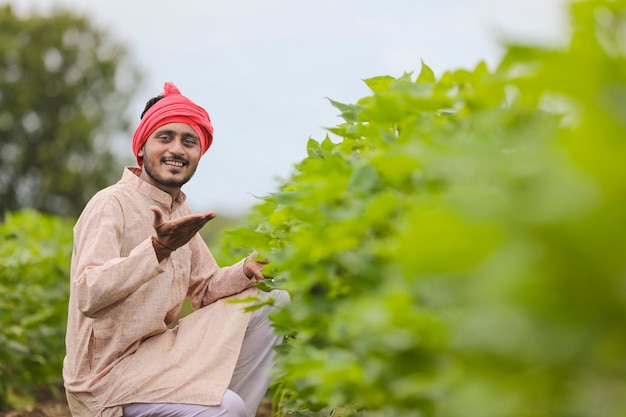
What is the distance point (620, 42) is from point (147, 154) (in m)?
2.75

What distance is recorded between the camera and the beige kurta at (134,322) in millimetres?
2883

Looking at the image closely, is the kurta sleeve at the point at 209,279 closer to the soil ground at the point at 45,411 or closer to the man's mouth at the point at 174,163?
the man's mouth at the point at 174,163

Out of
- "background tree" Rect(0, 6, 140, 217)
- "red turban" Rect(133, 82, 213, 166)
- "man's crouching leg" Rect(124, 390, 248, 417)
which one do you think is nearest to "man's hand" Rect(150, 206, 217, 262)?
"man's crouching leg" Rect(124, 390, 248, 417)

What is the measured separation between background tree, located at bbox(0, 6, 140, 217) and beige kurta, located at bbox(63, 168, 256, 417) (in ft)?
98.9

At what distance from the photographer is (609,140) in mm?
793

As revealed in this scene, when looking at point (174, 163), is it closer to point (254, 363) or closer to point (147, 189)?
point (147, 189)

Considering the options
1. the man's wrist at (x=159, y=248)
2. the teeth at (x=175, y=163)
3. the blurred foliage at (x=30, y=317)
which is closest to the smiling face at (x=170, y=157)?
the teeth at (x=175, y=163)

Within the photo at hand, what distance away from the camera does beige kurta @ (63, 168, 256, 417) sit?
2.88 metres

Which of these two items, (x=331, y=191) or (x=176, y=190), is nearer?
(x=331, y=191)

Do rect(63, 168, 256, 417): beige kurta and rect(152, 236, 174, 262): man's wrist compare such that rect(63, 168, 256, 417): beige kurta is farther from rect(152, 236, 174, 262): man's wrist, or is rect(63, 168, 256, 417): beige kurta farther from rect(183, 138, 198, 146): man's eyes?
rect(183, 138, 198, 146): man's eyes

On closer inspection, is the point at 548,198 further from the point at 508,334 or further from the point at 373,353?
the point at 373,353

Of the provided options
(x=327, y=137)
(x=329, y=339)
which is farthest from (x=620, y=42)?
(x=327, y=137)

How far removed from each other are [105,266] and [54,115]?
1283 inches

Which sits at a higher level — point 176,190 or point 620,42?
point 176,190
